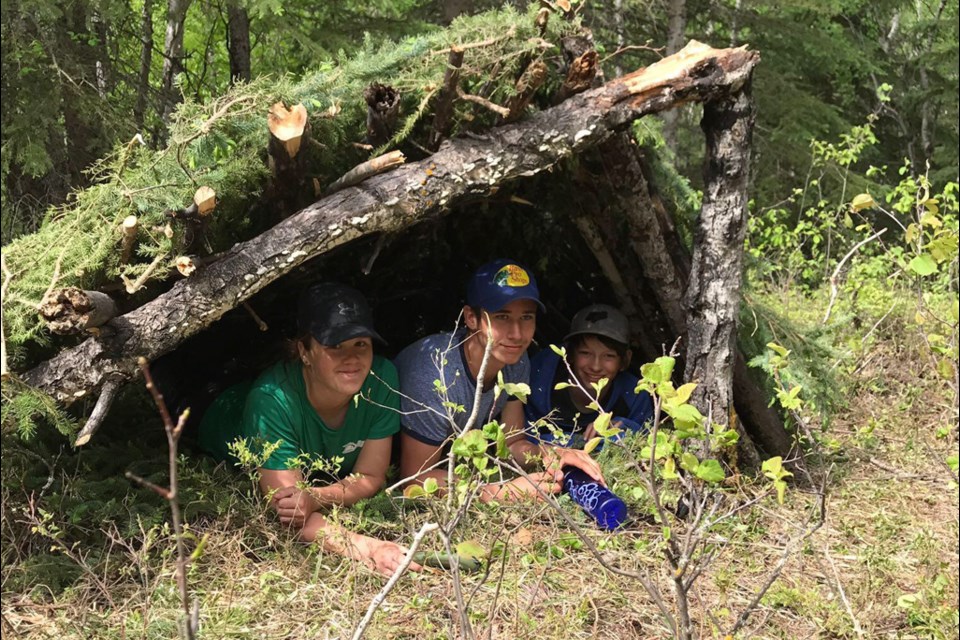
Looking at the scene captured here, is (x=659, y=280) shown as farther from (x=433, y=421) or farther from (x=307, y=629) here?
(x=307, y=629)

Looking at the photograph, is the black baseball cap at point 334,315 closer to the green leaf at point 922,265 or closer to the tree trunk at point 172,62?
the green leaf at point 922,265

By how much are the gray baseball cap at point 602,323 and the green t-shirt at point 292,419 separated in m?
A: 1.34

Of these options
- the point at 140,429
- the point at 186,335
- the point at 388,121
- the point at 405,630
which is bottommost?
the point at 405,630

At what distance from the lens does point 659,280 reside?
496 centimetres

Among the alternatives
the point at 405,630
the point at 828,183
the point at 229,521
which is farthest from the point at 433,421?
the point at 828,183

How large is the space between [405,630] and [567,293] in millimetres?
3263

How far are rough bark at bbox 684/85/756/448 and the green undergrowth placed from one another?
3.40 feet

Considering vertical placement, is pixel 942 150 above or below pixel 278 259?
below

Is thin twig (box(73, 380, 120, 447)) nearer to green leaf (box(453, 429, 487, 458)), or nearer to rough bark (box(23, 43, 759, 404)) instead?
rough bark (box(23, 43, 759, 404))

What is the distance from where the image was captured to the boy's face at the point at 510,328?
14.5 feet

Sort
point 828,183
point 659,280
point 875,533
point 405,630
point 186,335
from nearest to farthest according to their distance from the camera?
point 405,630 → point 186,335 → point 875,533 → point 659,280 → point 828,183

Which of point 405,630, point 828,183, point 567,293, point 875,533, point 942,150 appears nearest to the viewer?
point 405,630

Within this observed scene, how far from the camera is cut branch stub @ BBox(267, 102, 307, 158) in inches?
140

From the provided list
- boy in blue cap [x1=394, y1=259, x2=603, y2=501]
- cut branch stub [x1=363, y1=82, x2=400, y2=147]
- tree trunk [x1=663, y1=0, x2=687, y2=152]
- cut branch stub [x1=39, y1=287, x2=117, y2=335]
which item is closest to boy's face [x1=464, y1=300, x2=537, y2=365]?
boy in blue cap [x1=394, y1=259, x2=603, y2=501]
